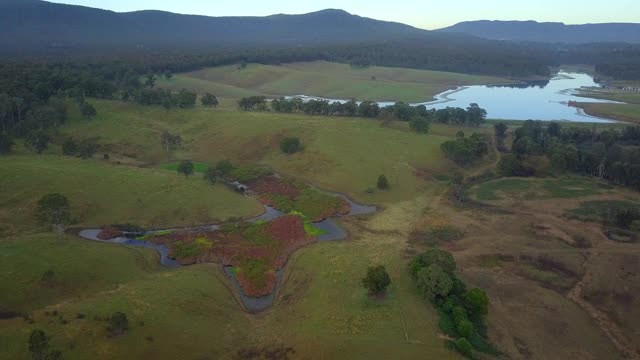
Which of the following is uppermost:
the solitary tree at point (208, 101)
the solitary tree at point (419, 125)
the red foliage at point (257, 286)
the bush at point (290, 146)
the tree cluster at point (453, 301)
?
the solitary tree at point (208, 101)

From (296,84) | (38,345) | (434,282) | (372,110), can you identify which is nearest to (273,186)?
(434,282)

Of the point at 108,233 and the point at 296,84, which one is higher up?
the point at 296,84

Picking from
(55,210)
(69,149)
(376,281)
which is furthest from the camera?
(69,149)

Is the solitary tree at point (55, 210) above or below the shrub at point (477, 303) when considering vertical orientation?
above

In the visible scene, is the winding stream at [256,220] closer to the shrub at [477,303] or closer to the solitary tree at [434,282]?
the solitary tree at [434,282]

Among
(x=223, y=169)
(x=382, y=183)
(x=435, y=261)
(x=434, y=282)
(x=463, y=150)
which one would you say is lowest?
(x=434, y=282)

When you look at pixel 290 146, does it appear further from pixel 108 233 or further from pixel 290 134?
pixel 108 233

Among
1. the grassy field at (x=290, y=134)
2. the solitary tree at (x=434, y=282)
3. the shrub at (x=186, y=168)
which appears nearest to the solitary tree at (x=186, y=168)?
the shrub at (x=186, y=168)
